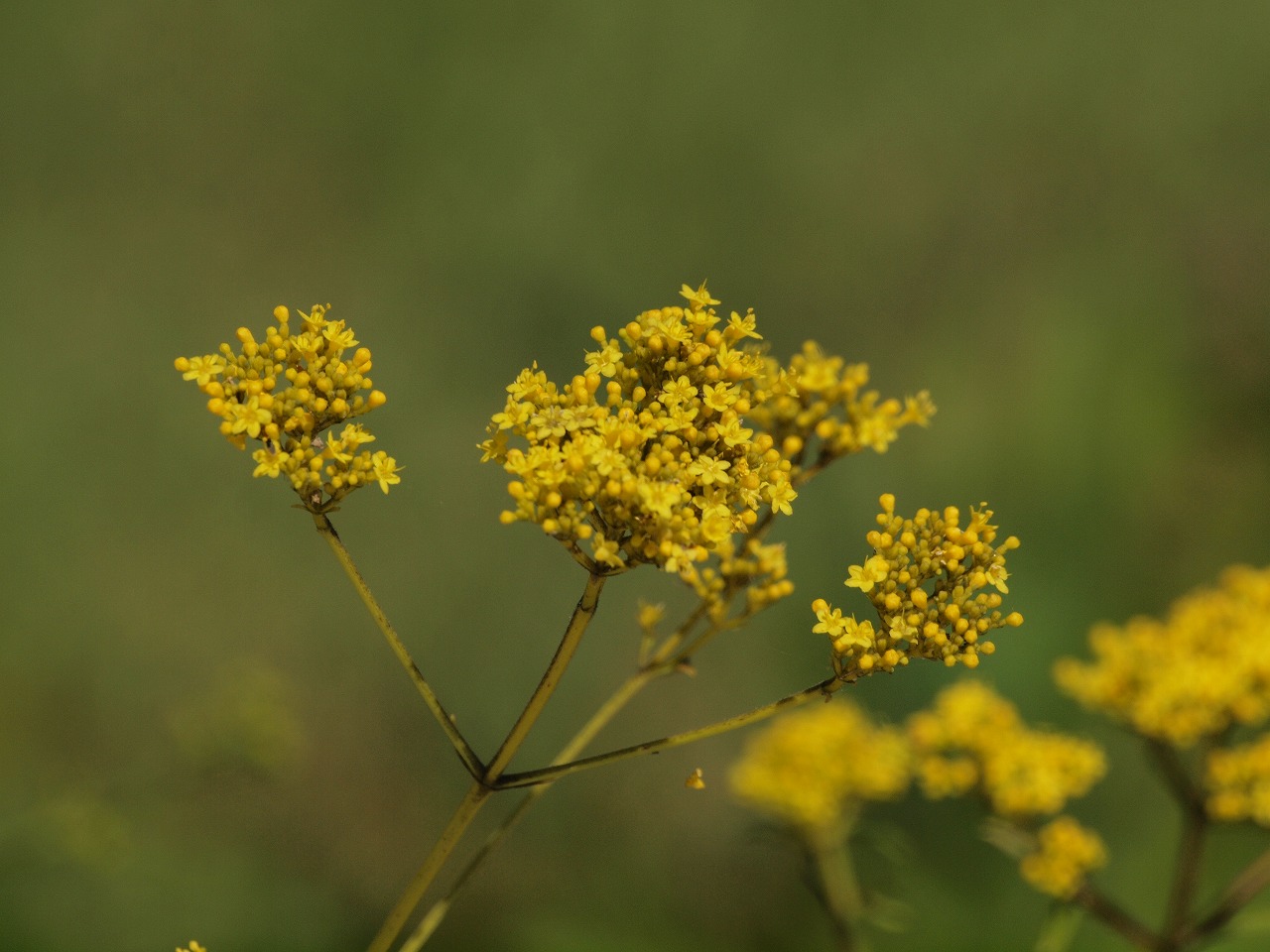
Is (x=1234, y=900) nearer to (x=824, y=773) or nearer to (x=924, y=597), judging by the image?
(x=824, y=773)

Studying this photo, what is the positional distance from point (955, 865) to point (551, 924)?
179cm

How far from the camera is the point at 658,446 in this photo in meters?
1.75

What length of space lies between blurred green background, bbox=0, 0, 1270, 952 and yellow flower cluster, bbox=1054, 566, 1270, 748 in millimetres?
1218

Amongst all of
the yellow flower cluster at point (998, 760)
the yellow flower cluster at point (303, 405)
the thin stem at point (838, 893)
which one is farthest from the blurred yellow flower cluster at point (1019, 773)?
the yellow flower cluster at point (303, 405)

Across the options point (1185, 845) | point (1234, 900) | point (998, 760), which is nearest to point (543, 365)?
point (998, 760)

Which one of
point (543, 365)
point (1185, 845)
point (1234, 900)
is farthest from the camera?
point (543, 365)

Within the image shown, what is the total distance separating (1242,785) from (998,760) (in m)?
0.64

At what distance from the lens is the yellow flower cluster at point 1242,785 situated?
2904 mm

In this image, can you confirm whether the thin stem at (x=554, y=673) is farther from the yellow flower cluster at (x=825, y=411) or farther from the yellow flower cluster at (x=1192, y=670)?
the yellow flower cluster at (x=1192, y=670)

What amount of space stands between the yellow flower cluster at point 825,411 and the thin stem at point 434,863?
0.79 metres

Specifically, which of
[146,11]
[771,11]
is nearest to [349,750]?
[146,11]

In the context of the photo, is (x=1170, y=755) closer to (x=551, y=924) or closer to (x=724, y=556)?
(x=724, y=556)

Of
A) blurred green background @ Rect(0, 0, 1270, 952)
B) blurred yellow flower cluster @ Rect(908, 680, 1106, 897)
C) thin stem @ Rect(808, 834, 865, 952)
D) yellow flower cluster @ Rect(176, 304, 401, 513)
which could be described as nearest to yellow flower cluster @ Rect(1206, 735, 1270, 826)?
blurred yellow flower cluster @ Rect(908, 680, 1106, 897)

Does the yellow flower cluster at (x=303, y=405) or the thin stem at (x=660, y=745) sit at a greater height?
the yellow flower cluster at (x=303, y=405)
